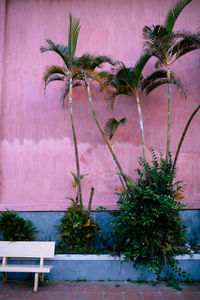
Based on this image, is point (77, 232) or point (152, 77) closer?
point (77, 232)

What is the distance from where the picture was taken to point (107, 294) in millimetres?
4016

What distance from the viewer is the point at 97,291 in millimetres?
4125

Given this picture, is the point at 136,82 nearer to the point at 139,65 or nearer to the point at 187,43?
the point at 139,65

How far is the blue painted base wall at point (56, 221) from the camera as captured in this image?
5492 mm

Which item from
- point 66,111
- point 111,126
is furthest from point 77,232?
point 66,111

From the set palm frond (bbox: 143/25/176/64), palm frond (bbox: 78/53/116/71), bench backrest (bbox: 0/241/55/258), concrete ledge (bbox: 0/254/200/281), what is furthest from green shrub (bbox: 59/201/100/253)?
palm frond (bbox: 143/25/176/64)

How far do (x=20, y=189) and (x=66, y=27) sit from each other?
427 centimetres

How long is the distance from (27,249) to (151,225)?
2368 millimetres

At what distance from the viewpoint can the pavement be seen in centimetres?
393

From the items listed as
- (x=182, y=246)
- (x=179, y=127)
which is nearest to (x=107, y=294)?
(x=182, y=246)

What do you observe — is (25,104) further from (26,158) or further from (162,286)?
(162,286)

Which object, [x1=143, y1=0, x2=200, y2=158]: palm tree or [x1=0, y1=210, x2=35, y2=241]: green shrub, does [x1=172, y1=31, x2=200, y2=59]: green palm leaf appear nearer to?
[x1=143, y1=0, x2=200, y2=158]: palm tree

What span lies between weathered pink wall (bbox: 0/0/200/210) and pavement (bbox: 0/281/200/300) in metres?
1.69

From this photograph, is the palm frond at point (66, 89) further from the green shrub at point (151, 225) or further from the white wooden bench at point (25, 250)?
the white wooden bench at point (25, 250)
